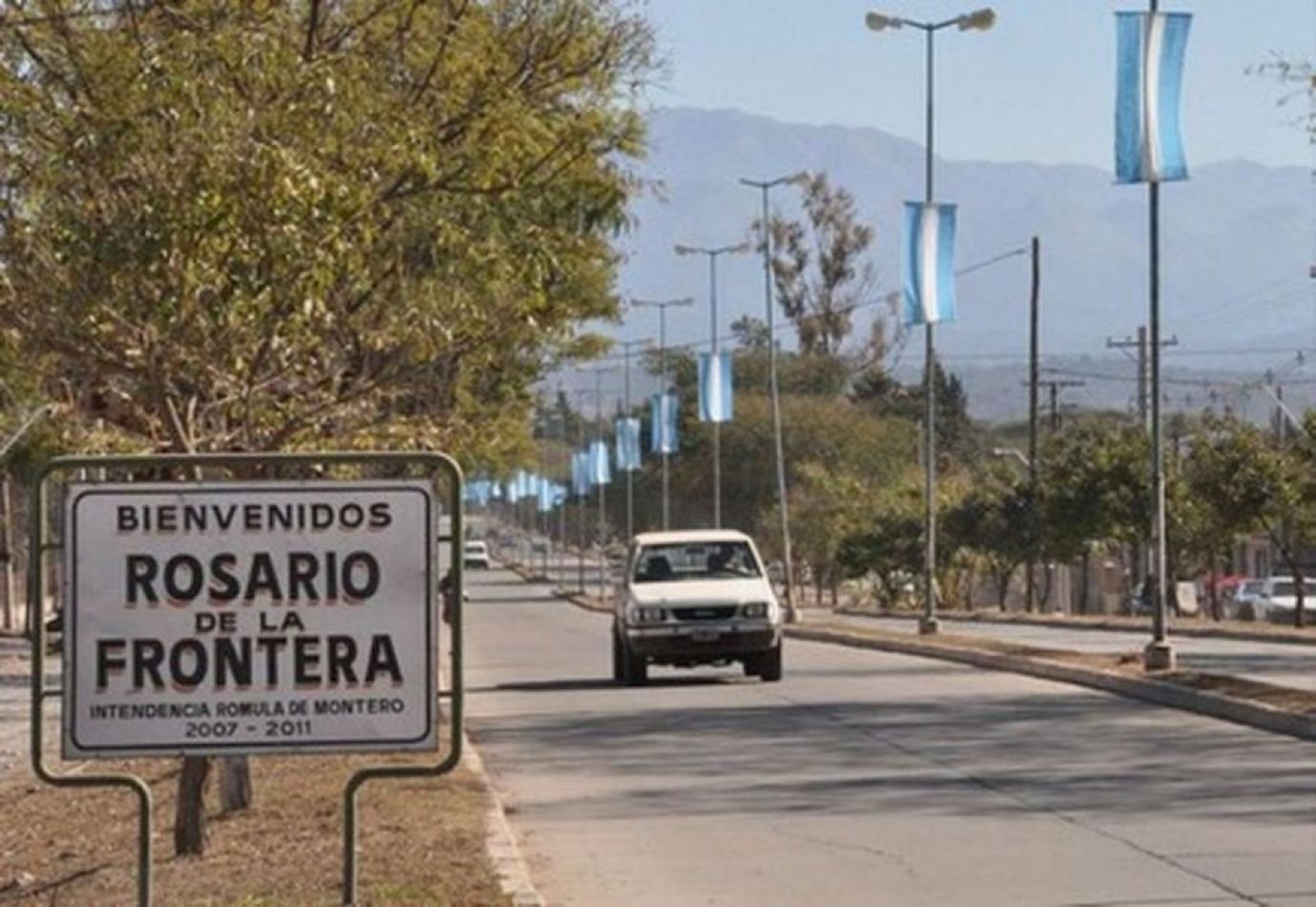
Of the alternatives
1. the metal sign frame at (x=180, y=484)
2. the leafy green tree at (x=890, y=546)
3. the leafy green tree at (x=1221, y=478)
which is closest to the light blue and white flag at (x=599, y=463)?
the leafy green tree at (x=890, y=546)

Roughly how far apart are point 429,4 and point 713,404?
47422 millimetres

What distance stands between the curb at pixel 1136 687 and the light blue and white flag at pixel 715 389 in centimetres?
1896

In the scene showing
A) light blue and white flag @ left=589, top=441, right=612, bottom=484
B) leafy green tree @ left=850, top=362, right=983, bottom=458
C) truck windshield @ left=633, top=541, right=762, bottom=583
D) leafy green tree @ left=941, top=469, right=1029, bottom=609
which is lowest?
truck windshield @ left=633, top=541, right=762, bottom=583

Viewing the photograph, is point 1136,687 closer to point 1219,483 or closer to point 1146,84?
point 1146,84

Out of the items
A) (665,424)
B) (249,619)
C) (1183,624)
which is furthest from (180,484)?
(665,424)

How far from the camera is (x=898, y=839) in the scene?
16547 mm

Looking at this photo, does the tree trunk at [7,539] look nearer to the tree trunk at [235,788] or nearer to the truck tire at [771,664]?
the truck tire at [771,664]

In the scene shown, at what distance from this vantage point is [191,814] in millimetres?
14383

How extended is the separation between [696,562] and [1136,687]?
6470mm

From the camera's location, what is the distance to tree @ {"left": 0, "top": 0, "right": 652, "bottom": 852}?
1368 centimetres

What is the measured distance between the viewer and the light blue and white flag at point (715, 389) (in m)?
64.7

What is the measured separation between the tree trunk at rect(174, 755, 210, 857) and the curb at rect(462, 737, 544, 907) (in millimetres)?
1264

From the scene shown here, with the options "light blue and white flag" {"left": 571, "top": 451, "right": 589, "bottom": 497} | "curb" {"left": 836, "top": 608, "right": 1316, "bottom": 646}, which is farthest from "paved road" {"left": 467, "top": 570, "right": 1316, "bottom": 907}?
"light blue and white flag" {"left": 571, "top": 451, "right": 589, "bottom": 497}

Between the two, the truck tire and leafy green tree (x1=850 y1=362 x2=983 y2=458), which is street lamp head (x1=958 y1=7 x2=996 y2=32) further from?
leafy green tree (x1=850 y1=362 x2=983 y2=458)
